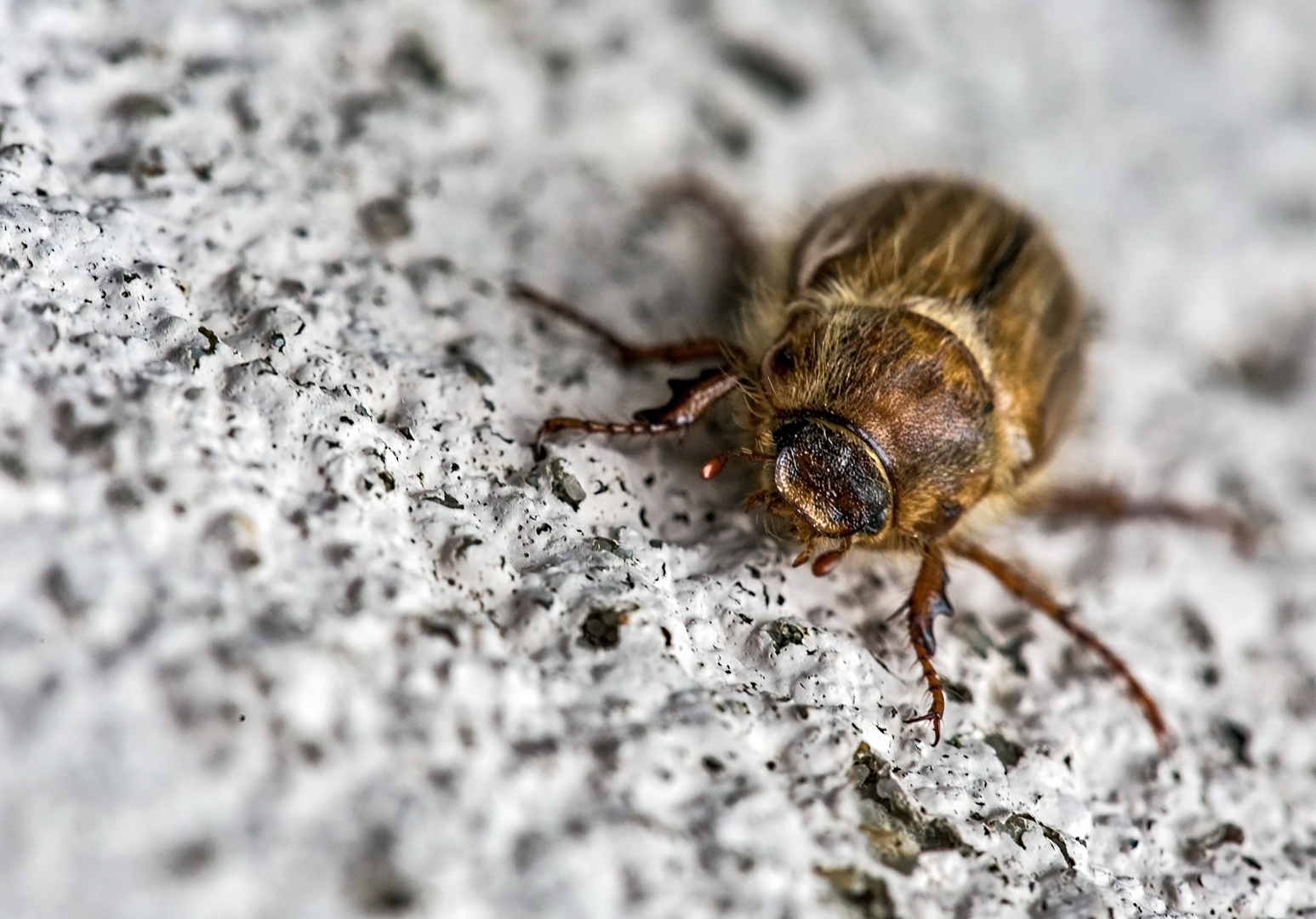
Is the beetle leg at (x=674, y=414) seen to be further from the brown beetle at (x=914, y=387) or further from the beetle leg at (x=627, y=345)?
the beetle leg at (x=627, y=345)

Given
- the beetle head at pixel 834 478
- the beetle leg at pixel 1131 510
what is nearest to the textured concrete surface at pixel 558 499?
the beetle leg at pixel 1131 510

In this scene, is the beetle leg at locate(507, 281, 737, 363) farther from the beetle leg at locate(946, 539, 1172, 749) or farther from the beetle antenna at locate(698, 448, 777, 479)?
the beetle leg at locate(946, 539, 1172, 749)

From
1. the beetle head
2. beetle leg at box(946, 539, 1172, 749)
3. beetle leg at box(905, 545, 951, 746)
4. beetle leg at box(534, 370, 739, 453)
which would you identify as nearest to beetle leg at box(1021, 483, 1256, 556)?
beetle leg at box(946, 539, 1172, 749)

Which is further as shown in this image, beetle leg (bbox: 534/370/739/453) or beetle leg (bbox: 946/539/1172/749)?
beetle leg (bbox: 946/539/1172/749)

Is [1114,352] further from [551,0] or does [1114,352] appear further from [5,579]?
[5,579]

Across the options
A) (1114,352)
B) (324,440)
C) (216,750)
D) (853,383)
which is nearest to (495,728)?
(216,750)

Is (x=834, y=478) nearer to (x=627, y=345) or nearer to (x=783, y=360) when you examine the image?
(x=783, y=360)
